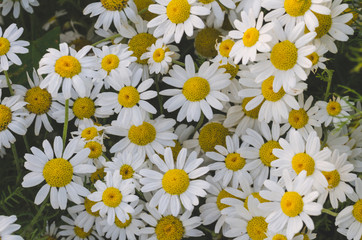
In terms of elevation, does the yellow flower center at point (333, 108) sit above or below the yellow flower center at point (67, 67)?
below

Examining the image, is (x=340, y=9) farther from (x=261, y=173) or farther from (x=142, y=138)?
(x=142, y=138)

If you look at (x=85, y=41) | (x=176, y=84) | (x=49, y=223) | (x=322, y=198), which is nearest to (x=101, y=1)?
(x=85, y=41)

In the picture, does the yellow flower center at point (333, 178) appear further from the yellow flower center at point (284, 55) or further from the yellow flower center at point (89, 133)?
the yellow flower center at point (89, 133)

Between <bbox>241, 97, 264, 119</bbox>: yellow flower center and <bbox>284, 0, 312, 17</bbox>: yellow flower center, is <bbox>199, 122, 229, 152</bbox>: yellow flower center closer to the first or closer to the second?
<bbox>241, 97, 264, 119</bbox>: yellow flower center

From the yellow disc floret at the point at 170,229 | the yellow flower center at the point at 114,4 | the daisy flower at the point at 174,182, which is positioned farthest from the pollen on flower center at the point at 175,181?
the yellow flower center at the point at 114,4

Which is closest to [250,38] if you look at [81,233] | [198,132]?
[198,132]

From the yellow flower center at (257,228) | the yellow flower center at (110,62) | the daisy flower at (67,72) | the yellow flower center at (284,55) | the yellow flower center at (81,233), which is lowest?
the yellow flower center at (81,233)
